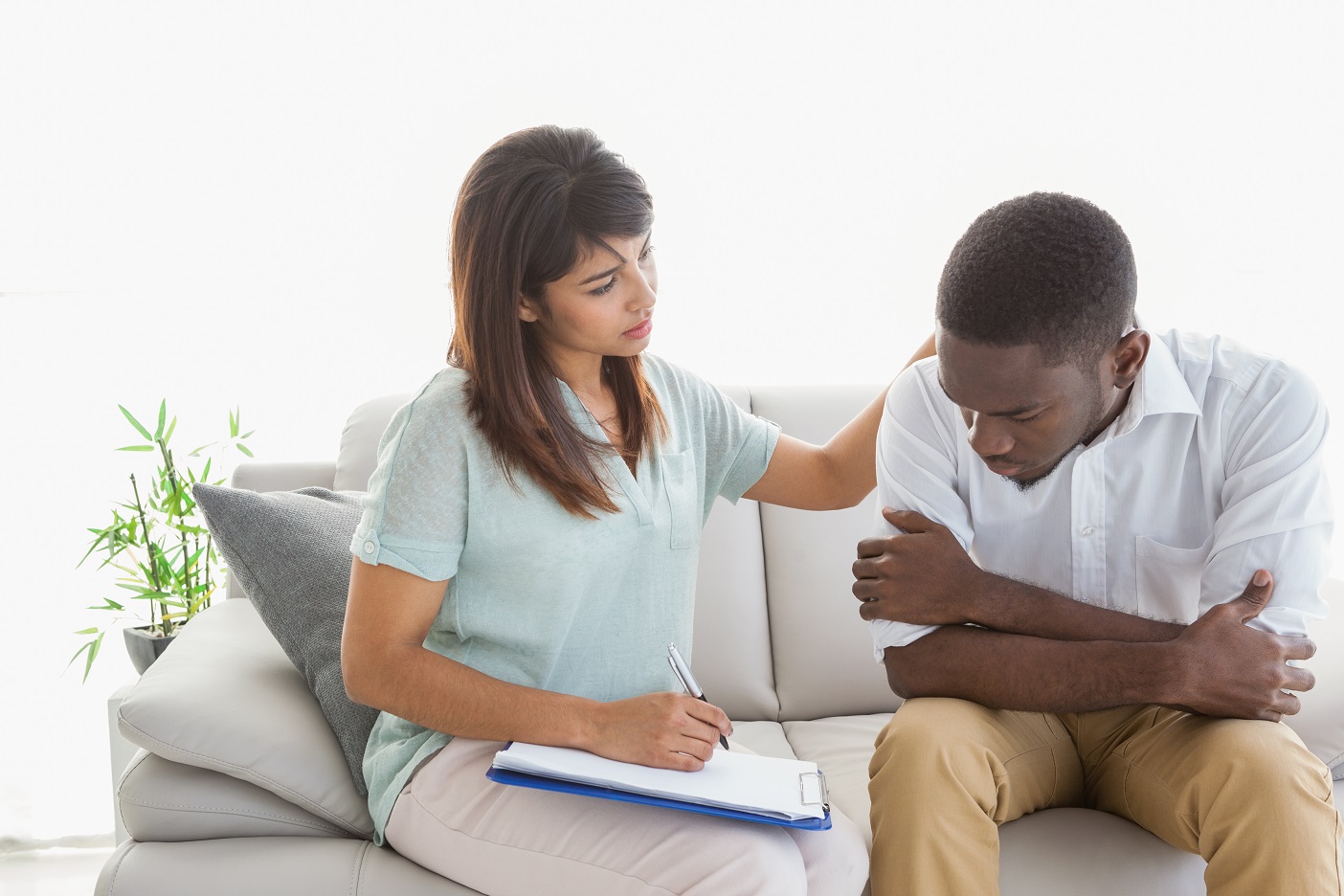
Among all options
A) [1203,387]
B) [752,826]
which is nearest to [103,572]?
[752,826]

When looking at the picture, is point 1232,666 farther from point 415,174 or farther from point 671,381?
point 415,174

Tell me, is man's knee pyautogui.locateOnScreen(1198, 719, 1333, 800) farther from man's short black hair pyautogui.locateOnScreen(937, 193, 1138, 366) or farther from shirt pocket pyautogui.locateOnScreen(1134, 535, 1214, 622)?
man's short black hair pyautogui.locateOnScreen(937, 193, 1138, 366)

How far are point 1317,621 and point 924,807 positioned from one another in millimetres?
831

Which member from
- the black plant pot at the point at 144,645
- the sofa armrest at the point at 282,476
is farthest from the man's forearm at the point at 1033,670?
the black plant pot at the point at 144,645

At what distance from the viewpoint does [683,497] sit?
143 cm

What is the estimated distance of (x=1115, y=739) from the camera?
1.40 m

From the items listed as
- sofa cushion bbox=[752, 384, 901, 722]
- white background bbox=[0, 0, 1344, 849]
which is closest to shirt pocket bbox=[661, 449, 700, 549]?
sofa cushion bbox=[752, 384, 901, 722]

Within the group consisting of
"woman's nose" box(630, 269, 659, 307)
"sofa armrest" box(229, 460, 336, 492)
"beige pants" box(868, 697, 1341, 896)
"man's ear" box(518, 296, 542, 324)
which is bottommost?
"beige pants" box(868, 697, 1341, 896)

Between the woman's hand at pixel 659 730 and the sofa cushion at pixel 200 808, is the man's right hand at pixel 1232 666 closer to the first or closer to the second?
the woman's hand at pixel 659 730

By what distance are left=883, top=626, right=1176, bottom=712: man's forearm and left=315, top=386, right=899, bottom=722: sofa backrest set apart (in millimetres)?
561

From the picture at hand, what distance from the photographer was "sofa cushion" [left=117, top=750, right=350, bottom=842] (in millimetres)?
1365

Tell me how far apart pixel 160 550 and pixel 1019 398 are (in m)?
1.77

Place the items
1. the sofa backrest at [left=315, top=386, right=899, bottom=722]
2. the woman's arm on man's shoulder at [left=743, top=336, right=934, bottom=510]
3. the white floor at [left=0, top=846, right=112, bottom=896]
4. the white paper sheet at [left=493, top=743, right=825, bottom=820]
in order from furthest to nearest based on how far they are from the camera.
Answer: the white floor at [left=0, top=846, right=112, bottom=896], the sofa backrest at [left=315, top=386, right=899, bottom=722], the woman's arm on man's shoulder at [left=743, top=336, right=934, bottom=510], the white paper sheet at [left=493, top=743, right=825, bottom=820]

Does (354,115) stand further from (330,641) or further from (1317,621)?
(1317,621)
